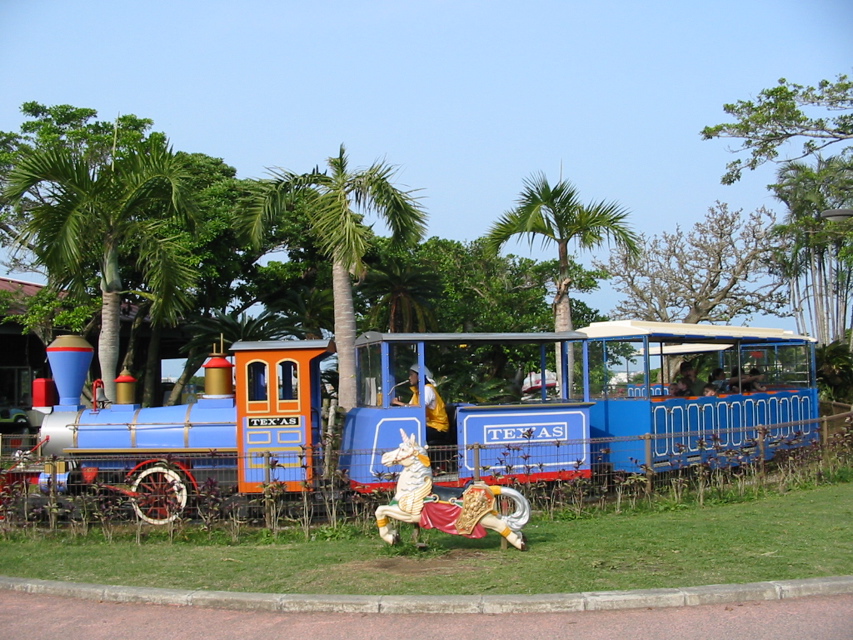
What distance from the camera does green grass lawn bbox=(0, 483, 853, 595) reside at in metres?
6.87

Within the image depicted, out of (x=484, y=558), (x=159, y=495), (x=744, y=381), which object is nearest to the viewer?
(x=484, y=558)

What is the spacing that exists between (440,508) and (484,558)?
605 millimetres

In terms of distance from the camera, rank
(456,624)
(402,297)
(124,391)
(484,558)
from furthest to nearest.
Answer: (402,297), (124,391), (484,558), (456,624)

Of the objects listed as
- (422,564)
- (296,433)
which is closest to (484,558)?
(422,564)

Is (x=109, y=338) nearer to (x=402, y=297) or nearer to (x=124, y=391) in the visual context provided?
(x=124, y=391)

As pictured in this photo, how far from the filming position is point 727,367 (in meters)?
16.0

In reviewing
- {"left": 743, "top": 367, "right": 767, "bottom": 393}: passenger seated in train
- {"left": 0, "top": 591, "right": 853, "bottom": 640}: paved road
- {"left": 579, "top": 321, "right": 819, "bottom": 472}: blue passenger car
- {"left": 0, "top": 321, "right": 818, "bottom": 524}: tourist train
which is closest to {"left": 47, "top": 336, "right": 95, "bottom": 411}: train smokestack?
{"left": 0, "top": 321, "right": 818, "bottom": 524}: tourist train

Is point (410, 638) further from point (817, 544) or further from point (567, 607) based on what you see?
point (817, 544)

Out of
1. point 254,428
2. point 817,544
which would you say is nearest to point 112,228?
point 254,428

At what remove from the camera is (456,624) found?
19.9ft

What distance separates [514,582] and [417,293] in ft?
49.9

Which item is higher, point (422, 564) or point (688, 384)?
point (688, 384)

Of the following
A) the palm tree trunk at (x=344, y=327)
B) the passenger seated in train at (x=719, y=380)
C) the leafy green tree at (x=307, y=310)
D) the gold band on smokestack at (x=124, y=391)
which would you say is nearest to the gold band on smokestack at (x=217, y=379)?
the gold band on smokestack at (x=124, y=391)

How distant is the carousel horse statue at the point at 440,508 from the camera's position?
791cm
